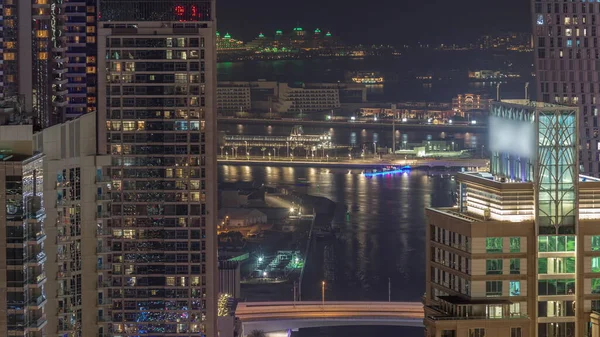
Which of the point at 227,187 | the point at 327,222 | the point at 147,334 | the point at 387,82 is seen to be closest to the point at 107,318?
the point at 147,334

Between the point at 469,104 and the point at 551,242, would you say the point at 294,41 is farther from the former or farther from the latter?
the point at 551,242

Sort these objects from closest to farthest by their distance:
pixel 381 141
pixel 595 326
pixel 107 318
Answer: pixel 595 326, pixel 107 318, pixel 381 141

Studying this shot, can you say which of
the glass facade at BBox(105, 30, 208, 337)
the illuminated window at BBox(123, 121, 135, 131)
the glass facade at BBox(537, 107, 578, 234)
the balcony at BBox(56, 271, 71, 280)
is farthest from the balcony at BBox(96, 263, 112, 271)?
the glass facade at BBox(537, 107, 578, 234)

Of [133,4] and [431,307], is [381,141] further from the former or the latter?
[431,307]

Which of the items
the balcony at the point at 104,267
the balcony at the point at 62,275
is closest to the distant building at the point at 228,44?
the balcony at the point at 104,267

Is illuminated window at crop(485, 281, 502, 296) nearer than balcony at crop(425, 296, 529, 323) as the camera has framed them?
No

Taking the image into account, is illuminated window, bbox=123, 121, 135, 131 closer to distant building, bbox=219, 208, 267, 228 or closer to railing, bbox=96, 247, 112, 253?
railing, bbox=96, 247, 112, 253

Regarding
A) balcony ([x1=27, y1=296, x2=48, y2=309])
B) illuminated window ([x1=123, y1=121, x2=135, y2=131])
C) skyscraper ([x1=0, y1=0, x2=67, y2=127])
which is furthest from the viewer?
skyscraper ([x1=0, y1=0, x2=67, y2=127])
